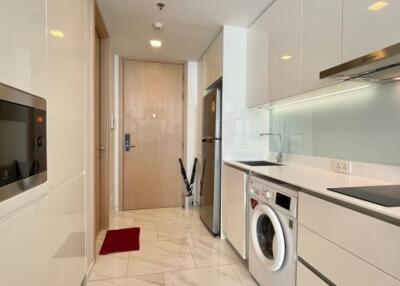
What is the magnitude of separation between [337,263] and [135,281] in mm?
1494

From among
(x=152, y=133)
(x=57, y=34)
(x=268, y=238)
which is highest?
(x=57, y=34)

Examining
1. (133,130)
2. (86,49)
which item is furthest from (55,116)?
(133,130)

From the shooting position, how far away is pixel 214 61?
2.91m

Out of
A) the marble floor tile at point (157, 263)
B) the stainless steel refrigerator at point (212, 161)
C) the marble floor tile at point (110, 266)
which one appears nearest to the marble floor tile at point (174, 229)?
the stainless steel refrigerator at point (212, 161)

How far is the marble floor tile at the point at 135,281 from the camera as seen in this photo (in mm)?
1846

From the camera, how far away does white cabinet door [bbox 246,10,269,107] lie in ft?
7.30

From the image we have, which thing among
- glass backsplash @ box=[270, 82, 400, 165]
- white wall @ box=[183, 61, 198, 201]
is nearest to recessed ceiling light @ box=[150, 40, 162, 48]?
white wall @ box=[183, 61, 198, 201]

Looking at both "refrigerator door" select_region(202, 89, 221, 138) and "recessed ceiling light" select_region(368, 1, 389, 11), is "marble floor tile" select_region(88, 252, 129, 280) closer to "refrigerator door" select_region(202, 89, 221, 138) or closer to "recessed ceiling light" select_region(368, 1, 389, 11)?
"refrigerator door" select_region(202, 89, 221, 138)

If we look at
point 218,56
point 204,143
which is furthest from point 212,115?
point 218,56

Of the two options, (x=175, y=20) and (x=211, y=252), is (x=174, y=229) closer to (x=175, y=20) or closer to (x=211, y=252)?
(x=211, y=252)

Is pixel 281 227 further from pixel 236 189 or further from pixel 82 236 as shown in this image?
pixel 82 236

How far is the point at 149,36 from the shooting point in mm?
2852

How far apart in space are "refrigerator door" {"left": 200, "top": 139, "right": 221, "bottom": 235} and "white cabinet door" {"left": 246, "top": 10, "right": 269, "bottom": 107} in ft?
2.06

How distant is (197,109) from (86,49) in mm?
2171
